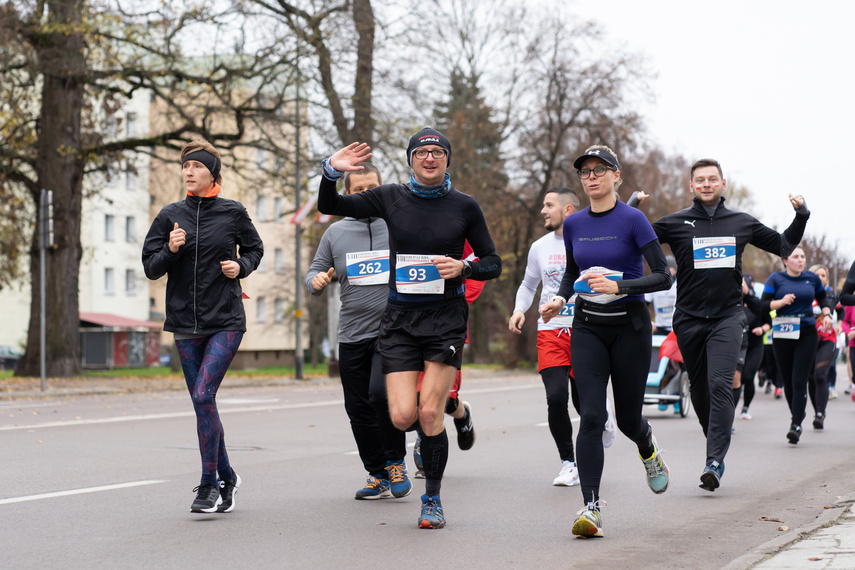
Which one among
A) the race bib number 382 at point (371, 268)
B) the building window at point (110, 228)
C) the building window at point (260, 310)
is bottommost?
the race bib number 382 at point (371, 268)

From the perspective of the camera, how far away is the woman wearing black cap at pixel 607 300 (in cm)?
620

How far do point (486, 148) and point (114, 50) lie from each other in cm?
2269

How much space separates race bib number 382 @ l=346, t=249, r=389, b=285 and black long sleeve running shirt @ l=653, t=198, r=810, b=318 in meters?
2.08

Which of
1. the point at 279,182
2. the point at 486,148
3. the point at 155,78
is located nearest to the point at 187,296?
the point at 155,78

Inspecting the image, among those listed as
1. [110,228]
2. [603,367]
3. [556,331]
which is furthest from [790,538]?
[110,228]

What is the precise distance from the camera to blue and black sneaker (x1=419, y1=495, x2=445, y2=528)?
627 centimetres

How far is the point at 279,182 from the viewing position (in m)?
27.1

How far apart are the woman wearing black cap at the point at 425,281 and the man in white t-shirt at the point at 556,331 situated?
1568mm

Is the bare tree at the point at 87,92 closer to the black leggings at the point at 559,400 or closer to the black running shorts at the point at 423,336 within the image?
the black leggings at the point at 559,400

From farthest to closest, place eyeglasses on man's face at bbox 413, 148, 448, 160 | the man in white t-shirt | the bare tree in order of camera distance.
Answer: the bare tree, the man in white t-shirt, eyeglasses on man's face at bbox 413, 148, 448, 160

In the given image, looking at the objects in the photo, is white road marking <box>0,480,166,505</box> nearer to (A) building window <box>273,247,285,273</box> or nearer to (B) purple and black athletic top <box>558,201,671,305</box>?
(B) purple and black athletic top <box>558,201,671,305</box>

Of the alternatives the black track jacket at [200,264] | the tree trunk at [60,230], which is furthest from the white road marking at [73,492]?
the tree trunk at [60,230]

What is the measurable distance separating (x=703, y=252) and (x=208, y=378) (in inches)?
143

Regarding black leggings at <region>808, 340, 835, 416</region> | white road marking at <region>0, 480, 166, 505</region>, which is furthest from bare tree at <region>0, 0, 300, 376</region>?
white road marking at <region>0, 480, 166, 505</region>
